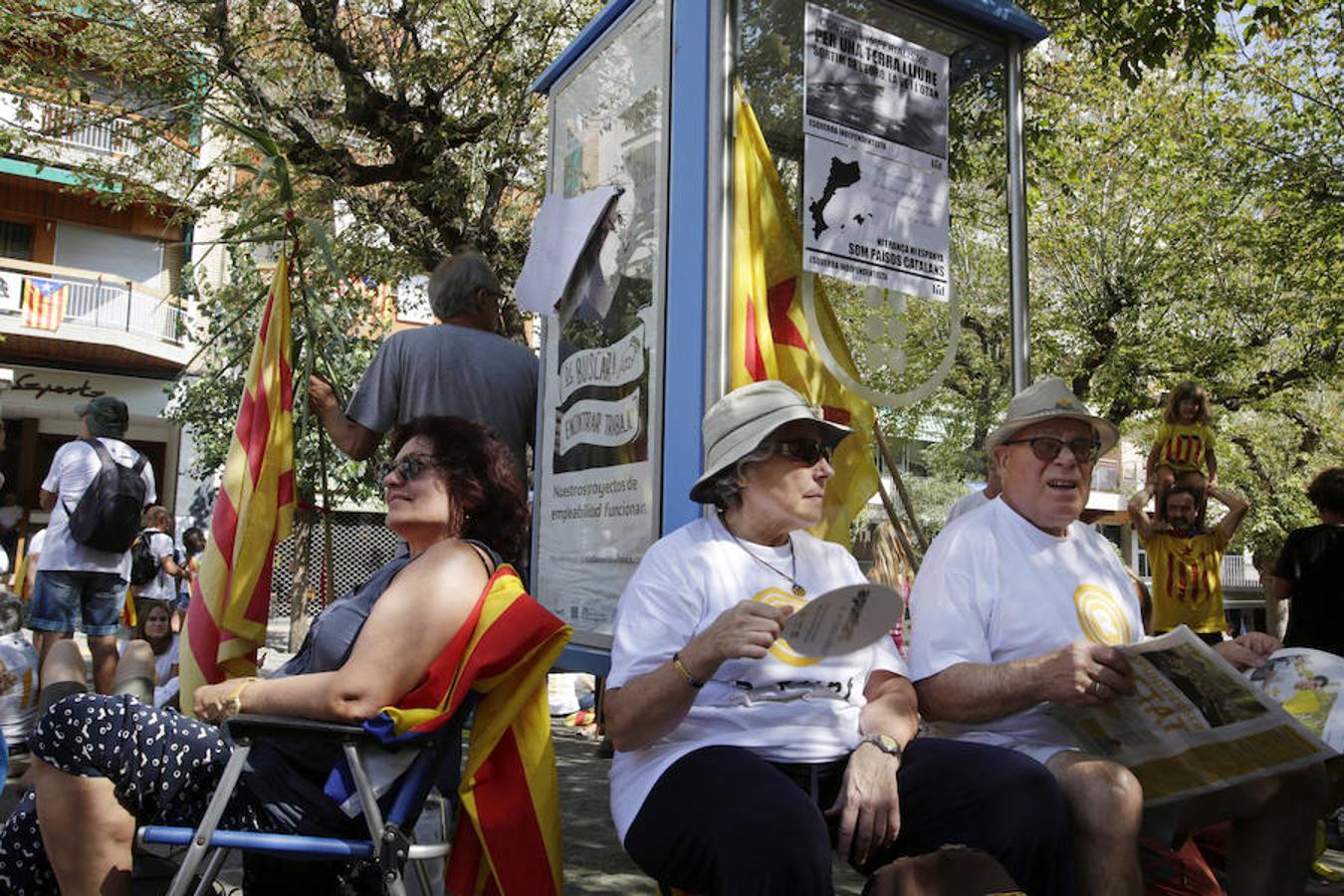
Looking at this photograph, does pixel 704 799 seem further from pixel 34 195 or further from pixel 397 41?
pixel 34 195

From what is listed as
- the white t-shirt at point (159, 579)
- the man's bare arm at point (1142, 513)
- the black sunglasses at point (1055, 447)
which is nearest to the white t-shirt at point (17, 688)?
the black sunglasses at point (1055, 447)

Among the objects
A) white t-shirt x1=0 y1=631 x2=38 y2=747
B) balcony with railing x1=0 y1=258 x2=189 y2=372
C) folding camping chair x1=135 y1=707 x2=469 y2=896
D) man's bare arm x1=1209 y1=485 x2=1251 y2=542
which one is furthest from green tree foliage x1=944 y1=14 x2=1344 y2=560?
balcony with railing x1=0 y1=258 x2=189 y2=372

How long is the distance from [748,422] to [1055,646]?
0.89 meters

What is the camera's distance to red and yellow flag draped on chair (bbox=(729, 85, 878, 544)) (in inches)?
130

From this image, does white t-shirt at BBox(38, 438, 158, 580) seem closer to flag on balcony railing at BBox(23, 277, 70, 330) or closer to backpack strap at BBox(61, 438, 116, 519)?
backpack strap at BBox(61, 438, 116, 519)

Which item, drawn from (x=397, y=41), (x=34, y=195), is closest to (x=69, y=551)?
(x=397, y=41)

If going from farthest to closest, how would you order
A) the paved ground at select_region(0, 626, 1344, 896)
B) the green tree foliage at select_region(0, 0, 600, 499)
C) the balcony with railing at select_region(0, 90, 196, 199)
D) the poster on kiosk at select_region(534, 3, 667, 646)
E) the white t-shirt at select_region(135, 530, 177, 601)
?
the balcony with railing at select_region(0, 90, 196, 199) → the white t-shirt at select_region(135, 530, 177, 601) → the green tree foliage at select_region(0, 0, 600, 499) → the paved ground at select_region(0, 626, 1344, 896) → the poster on kiosk at select_region(534, 3, 667, 646)

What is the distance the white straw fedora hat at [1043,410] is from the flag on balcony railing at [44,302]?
22.0 metres

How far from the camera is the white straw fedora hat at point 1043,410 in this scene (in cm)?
289

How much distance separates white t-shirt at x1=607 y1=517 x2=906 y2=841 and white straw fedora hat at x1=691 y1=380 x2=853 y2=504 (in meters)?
0.20

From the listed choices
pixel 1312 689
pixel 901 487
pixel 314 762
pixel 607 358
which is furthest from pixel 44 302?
pixel 1312 689

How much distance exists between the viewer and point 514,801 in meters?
2.51

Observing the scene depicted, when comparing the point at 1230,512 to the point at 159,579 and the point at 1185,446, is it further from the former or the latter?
the point at 159,579

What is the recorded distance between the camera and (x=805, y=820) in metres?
2.11
